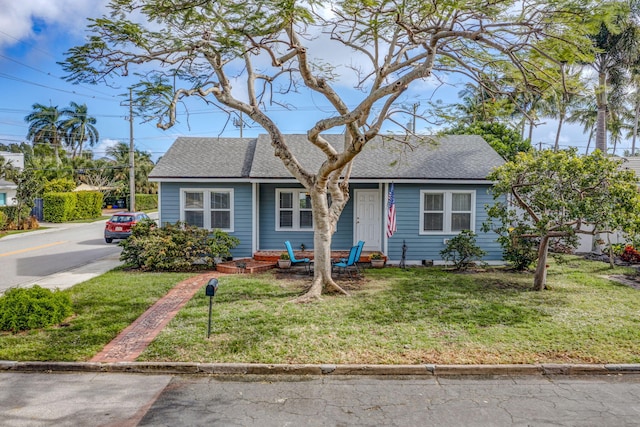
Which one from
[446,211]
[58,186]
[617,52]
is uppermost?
[617,52]

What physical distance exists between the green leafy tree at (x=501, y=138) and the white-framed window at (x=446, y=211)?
40.8ft

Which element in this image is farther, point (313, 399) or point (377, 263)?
point (377, 263)

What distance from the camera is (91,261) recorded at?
1527 centimetres

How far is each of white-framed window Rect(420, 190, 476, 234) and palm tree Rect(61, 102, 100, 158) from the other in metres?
60.2

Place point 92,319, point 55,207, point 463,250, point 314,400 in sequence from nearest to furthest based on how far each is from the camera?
1. point 314,400
2. point 92,319
3. point 463,250
4. point 55,207

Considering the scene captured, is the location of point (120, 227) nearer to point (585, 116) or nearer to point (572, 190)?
point (572, 190)

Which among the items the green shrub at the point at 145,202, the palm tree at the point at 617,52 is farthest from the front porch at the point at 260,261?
the green shrub at the point at 145,202

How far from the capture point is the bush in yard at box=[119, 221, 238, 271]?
42.6ft

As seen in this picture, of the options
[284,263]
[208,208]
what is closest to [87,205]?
[208,208]

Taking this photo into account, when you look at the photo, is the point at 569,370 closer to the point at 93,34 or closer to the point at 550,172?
the point at 550,172

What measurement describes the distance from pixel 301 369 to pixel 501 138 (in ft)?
83.4

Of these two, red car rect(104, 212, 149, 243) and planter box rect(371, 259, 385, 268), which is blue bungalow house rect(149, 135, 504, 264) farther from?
red car rect(104, 212, 149, 243)

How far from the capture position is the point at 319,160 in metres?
15.8

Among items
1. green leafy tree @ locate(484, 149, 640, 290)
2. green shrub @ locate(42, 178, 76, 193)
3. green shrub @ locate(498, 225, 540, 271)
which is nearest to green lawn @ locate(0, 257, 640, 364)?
green shrub @ locate(498, 225, 540, 271)
